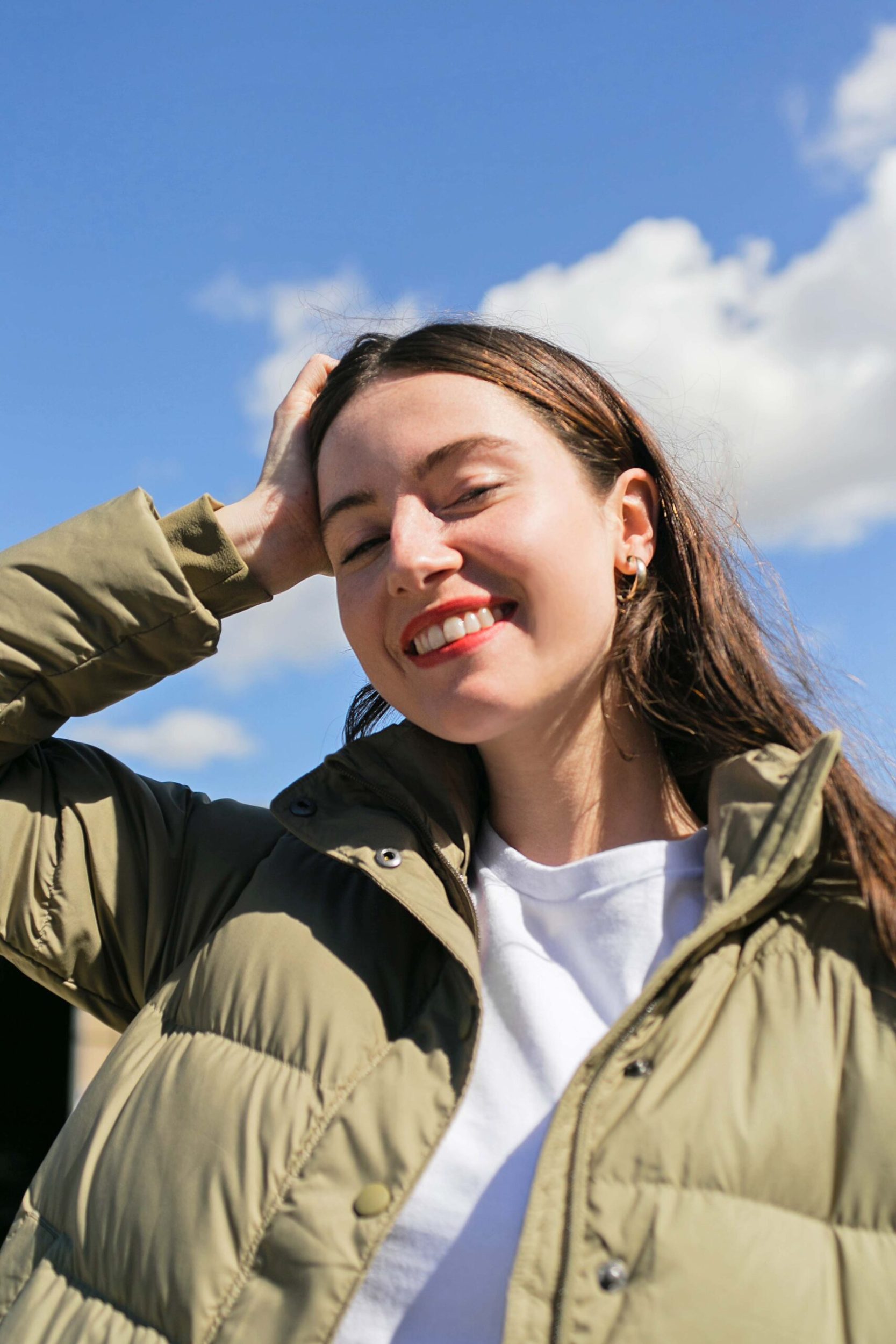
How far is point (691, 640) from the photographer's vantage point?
2.28 metres

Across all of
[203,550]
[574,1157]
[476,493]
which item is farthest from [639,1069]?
[203,550]

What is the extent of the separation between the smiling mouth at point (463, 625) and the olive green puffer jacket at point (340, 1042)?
32 cm

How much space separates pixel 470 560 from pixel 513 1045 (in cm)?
85

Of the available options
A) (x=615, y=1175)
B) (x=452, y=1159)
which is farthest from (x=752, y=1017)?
(x=452, y=1159)

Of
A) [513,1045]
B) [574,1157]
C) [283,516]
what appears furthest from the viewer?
[283,516]

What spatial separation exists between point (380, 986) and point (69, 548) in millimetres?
1074

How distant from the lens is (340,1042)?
1786mm

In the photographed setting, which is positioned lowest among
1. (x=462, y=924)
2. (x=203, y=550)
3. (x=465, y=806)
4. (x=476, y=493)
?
(x=462, y=924)

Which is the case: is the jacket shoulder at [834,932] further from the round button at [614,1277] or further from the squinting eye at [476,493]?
the squinting eye at [476,493]

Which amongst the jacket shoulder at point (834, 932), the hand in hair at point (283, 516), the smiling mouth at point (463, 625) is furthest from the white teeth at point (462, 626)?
the jacket shoulder at point (834, 932)

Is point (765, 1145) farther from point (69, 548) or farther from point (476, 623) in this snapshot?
point (69, 548)

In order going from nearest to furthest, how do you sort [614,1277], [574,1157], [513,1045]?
[614,1277] < [574,1157] < [513,1045]

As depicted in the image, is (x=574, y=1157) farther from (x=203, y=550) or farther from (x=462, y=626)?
(x=203, y=550)

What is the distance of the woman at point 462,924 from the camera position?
1.50 metres
